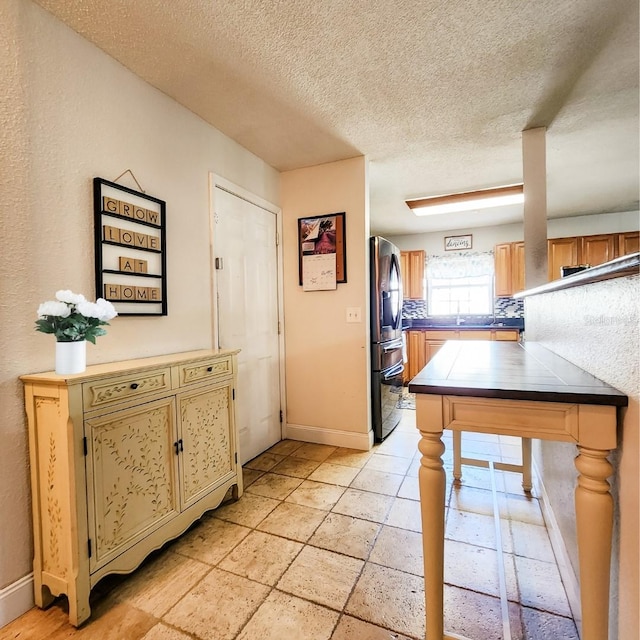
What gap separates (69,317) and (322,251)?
200 centimetres

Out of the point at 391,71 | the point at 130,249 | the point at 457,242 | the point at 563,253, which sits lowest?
the point at 130,249

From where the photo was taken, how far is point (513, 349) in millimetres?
1859

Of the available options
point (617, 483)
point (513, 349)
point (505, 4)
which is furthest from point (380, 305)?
point (617, 483)

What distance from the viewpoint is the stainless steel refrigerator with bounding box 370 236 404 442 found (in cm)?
299

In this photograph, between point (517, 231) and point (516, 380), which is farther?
point (517, 231)

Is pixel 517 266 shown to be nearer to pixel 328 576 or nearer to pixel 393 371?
pixel 393 371

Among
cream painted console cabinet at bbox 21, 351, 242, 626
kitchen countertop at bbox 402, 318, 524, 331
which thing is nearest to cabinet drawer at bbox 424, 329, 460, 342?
kitchen countertop at bbox 402, 318, 524, 331

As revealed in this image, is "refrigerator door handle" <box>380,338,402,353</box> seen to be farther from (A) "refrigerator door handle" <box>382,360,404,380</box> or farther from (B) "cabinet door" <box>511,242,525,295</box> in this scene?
(B) "cabinet door" <box>511,242,525,295</box>

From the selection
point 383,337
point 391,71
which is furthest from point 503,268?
point 391,71

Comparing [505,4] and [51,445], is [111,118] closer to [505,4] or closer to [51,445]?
[51,445]

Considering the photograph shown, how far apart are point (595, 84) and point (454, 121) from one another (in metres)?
0.77

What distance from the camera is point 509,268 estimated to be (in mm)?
5109

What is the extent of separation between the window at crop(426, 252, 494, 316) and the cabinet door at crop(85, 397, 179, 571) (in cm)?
499

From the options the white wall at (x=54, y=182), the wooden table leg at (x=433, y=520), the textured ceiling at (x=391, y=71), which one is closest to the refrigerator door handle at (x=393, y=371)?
the white wall at (x=54, y=182)
